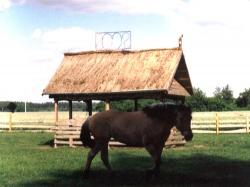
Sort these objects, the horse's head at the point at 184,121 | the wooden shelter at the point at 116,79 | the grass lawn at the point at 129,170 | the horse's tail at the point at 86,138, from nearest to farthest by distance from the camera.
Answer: the grass lawn at the point at 129,170 < the horse's head at the point at 184,121 < the horse's tail at the point at 86,138 < the wooden shelter at the point at 116,79

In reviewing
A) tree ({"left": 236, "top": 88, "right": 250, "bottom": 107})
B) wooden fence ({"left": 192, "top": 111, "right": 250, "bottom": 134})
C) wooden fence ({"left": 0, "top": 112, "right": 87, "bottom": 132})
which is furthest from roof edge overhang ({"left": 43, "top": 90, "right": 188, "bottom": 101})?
tree ({"left": 236, "top": 88, "right": 250, "bottom": 107})

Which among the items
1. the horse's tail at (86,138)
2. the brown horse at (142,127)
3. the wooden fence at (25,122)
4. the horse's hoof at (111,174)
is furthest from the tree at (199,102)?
the horse's hoof at (111,174)

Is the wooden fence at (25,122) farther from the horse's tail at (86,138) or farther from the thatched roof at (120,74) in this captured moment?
the horse's tail at (86,138)

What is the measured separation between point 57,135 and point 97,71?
12.8 feet

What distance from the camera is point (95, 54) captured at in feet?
96.8

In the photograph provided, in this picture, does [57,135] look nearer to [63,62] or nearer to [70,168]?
[63,62]

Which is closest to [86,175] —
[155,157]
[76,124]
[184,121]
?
[155,157]

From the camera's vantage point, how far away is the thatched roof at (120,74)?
25.9 meters

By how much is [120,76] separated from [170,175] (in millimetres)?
13700

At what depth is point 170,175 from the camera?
13.7 m

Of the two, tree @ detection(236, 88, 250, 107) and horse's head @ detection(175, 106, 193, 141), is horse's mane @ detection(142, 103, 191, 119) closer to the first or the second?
horse's head @ detection(175, 106, 193, 141)

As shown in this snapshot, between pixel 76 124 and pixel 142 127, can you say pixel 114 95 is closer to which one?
pixel 76 124

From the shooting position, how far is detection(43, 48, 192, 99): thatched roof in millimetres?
25938

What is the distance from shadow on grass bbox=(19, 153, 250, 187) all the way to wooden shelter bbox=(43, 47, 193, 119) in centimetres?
812
